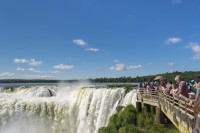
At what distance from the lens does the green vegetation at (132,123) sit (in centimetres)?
2131

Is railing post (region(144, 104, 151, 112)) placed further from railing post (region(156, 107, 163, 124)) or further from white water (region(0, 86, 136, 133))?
white water (region(0, 86, 136, 133))

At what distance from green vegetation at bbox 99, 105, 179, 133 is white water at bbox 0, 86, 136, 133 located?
5.69 meters

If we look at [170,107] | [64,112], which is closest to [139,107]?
[170,107]

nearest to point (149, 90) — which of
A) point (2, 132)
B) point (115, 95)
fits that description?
point (115, 95)

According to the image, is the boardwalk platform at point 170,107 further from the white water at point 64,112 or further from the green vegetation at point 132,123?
the white water at point 64,112

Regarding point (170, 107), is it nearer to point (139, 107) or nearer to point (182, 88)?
point (182, 88)

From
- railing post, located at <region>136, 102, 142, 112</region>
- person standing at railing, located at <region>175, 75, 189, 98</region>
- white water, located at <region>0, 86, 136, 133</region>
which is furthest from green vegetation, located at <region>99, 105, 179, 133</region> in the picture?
person standing at railing, located at <region>175, 75, 189, 98</region>

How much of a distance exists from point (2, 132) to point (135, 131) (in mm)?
22530

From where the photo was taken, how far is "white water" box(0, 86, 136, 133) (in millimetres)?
32281

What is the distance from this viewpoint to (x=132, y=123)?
78.1ft

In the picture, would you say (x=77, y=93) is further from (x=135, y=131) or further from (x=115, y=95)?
(x=135, y=131)

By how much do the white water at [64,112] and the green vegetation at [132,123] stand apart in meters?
5.69

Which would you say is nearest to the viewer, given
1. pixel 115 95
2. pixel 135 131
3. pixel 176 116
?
pixel 176 116

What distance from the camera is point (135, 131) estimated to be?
69.5 ft
